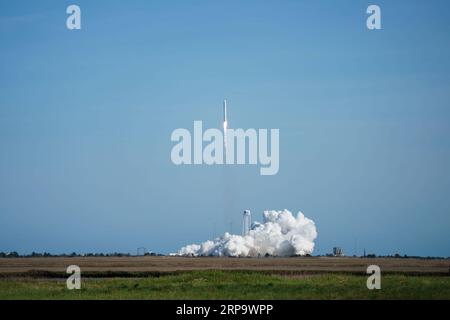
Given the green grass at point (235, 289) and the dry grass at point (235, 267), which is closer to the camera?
the green grass at point (235, 289)

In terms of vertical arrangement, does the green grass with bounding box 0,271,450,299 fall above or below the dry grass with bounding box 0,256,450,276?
below

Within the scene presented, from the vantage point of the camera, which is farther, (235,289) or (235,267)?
(235,267)

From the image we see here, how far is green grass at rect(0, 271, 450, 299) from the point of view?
65.6m

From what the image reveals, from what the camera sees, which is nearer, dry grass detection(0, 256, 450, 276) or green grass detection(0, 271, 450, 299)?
green grass detection(0, 271, 450, 299)

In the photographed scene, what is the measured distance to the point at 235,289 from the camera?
235 ft

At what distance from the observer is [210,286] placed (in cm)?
7425

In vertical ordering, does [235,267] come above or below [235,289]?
above

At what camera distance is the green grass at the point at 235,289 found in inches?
2581
